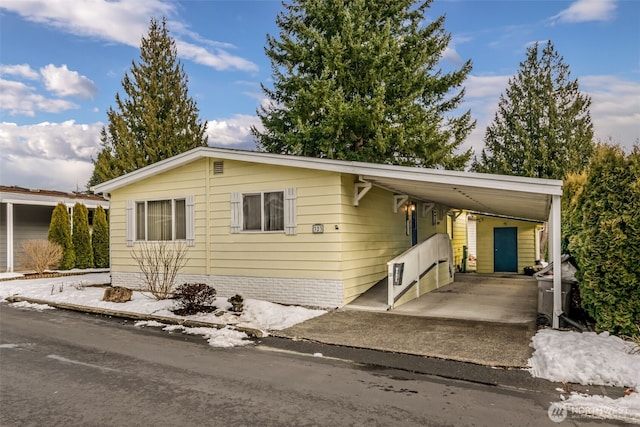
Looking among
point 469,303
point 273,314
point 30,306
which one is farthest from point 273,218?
point 30,306

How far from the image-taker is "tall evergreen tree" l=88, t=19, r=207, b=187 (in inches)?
957

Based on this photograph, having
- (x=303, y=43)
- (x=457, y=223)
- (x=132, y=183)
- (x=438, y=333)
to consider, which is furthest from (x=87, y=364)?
(x=457, y=223)

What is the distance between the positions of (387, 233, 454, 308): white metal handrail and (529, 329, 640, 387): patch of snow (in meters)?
3.42

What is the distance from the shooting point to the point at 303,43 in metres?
19.2

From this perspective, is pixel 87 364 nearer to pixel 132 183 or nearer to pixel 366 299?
pixel 366 299

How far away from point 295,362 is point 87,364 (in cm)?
272

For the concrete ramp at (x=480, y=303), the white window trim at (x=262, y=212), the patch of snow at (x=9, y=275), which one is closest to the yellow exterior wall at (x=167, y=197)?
the white window trim at (x=262, y=212)

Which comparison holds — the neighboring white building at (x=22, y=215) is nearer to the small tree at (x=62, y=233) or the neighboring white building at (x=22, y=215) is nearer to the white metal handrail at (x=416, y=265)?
the small tree at (x=62, y=233)

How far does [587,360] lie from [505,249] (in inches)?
578

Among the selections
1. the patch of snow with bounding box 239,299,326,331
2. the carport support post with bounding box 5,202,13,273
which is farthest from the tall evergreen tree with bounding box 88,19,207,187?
the patch of snow with bounding box 239,299,326,331

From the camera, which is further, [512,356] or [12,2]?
[12,2]

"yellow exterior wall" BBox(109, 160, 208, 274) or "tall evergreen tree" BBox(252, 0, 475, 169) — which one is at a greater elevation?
"tall evergreen tree" BBox(252, 0, 475, 169)

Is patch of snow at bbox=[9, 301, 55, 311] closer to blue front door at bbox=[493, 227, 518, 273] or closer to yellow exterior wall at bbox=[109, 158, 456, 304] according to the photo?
yellow exterior wall at bbox=[109, 158, 456, 304]

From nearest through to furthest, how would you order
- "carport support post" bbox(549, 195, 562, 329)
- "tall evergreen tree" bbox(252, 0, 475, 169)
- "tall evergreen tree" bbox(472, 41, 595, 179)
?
"carport support post" bbox(549, 195, 562, 329) → "tall evergreen tree" bbox(252, 0, 475, 169) → "tall evergreen tree" bbox(472, 41, 595, 179)
